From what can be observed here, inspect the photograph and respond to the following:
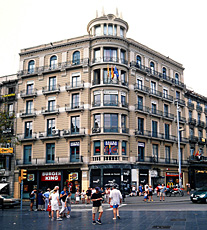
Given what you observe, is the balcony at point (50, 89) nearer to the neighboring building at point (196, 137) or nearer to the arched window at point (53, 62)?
the arched window at point (53, 62)

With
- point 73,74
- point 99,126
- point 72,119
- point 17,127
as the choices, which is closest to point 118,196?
point 99,126

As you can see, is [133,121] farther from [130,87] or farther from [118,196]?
[118,196]

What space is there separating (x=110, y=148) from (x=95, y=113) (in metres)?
4.94

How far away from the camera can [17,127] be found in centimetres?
4672

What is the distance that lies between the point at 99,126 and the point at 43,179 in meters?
11.0

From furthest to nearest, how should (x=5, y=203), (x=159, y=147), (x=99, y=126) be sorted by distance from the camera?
(x=159, y=147) < (x=99, y=126) < (x=5, y=203)

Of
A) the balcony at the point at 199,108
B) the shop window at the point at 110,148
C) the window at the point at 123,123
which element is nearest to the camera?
the shop window at the point at 110,148

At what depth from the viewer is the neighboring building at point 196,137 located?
52.9 m

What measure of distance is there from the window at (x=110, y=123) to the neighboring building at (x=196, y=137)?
17586mm

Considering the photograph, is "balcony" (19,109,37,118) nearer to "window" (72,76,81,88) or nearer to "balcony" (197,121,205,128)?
"window" (72,76,81,88)

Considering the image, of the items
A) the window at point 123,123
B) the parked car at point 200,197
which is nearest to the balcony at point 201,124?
the window at point 123,123

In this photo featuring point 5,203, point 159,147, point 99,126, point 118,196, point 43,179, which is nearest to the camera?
point 118,196

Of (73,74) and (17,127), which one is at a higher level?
(73,74)

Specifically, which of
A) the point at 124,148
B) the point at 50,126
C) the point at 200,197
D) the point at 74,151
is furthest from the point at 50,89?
the point at 200,197
